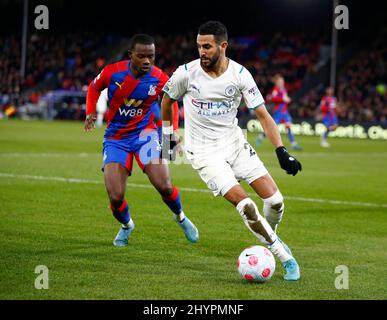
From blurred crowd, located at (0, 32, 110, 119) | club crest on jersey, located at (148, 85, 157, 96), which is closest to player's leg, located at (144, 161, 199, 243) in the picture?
club crest on jersey, located at (148, 85, 157, 96)

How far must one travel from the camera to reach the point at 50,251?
873 cm

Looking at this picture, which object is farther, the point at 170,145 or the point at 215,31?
the point at 170,145

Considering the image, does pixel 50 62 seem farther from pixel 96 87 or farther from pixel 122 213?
pixel 122 213

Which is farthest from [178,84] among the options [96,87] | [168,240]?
[168,240]

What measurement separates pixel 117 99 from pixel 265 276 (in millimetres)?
3101

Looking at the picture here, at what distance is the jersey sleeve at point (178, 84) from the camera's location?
7867mm

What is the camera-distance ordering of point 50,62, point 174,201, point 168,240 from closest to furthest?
point 174,201 < point 168,240 < point 50,62

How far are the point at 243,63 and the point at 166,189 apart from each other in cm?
3790

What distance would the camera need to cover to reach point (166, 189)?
9.48 m

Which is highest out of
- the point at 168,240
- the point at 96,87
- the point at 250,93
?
the point at 96,87

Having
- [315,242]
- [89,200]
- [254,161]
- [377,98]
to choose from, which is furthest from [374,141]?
[254,161]

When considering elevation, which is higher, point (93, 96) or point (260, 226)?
point (93, 96)

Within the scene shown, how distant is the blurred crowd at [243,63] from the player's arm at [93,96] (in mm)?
28968
